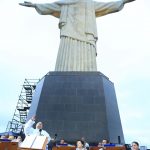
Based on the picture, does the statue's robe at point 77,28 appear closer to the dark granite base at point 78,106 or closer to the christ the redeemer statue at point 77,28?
the christ the redeemer statue at point 77,28

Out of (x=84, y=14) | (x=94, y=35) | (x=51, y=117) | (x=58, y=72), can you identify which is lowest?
(x=51, y=117)

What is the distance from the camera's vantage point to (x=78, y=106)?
15703 millimetres

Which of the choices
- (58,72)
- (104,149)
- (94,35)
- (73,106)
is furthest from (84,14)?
(104,149)

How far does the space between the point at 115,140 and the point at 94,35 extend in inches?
286

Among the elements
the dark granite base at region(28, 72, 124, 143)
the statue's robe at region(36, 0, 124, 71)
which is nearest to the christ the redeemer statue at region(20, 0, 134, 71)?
the statue's robe at region(36, 0, 124, 71)

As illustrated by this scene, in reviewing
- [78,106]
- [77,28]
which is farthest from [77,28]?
[78,106]

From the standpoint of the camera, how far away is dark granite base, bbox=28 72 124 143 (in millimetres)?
14914

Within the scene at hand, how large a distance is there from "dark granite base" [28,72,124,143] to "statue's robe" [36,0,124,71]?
147 cm

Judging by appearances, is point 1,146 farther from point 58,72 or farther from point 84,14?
point 84,14

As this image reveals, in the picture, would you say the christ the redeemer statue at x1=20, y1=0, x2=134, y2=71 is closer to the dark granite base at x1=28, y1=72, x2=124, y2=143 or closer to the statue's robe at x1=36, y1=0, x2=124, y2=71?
the statue's robe at x1=36, y1=0, x2=124, y2=71

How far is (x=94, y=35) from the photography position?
19.6m

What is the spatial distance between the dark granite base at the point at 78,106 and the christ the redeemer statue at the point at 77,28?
1440 mm

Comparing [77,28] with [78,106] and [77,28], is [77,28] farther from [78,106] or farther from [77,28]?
[78,106]

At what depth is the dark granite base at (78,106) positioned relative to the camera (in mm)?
14914
